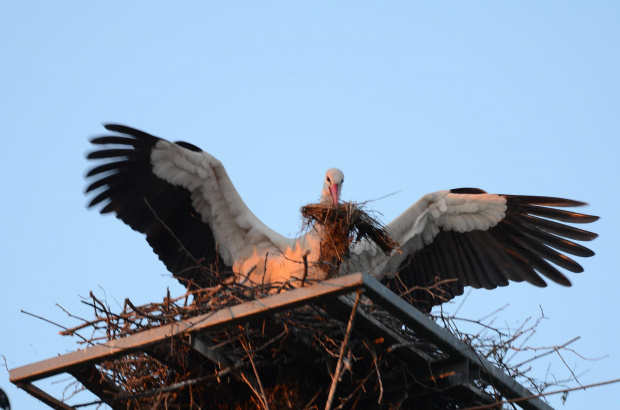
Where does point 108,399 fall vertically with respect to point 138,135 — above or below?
below

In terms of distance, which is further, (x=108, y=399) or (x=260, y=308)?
(x=108, y=399)

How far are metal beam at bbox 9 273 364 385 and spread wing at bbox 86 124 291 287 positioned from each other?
2301mm

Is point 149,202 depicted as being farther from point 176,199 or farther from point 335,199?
point 335,199

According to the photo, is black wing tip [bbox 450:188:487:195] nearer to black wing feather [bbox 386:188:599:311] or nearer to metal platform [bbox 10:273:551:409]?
black wing feather [bbox 386:188:599:311]

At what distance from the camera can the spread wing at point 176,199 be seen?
7.52 metres

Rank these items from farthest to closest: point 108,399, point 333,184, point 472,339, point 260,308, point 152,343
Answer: point 333,184, point 472,339, point 108,399, point 152,343, point 260,308

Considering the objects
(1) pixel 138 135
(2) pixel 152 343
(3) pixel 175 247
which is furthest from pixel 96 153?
(2) pixel 152 343

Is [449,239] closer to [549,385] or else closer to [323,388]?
[549,385]

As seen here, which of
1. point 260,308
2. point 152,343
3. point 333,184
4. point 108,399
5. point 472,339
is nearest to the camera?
point 260,308

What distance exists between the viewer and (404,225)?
7.68 meters

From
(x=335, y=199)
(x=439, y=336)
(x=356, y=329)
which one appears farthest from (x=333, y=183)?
(x=439, y=336)

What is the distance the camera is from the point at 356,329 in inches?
203

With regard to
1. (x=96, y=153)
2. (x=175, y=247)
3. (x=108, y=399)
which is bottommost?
(x=108, y=399)

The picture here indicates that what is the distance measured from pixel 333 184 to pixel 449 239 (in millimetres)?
1080
